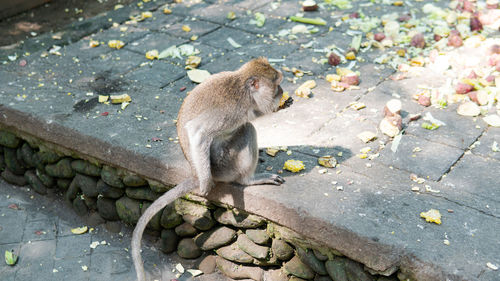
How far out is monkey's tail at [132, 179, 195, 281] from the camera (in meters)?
3.33

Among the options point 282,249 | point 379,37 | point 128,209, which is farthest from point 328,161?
point 379,37

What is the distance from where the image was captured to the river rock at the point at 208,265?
13.5 ft

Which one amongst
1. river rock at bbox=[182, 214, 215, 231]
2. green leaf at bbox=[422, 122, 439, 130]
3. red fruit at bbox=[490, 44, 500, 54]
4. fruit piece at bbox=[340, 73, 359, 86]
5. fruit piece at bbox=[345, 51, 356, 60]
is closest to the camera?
river rock at bbox=[182, 214, 215, 231]

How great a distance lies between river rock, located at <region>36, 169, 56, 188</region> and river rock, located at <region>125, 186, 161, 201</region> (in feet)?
2.91

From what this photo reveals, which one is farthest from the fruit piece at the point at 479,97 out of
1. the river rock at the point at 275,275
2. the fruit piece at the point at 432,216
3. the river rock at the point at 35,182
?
the river rock at the point at 35,182

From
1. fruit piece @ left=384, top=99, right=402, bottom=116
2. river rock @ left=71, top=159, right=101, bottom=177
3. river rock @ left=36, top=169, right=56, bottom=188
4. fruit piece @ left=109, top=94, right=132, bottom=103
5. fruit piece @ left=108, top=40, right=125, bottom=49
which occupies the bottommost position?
river rock @ left=36, top=169, right=56, bottom=188

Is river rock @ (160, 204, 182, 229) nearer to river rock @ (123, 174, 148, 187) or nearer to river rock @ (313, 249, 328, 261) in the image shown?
river rock @ (123, 174, 148, 187)

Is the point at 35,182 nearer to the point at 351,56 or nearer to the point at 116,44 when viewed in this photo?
the point at 116,44

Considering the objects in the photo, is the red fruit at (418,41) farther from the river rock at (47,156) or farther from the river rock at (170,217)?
the river rock at (47,156)

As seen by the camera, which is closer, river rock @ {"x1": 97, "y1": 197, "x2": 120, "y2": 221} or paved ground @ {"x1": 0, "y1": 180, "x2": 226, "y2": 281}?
paved ground @ {"x1": 0, "y1": 180, "x2": 226, "y2": 281}

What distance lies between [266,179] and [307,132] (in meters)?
0.86

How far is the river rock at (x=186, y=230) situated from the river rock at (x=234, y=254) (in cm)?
24

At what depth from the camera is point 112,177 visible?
439 centimetres

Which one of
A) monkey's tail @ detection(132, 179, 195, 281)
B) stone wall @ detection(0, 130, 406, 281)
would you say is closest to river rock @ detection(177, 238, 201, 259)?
stone wall @ detection(0, 130, 406, 281)
